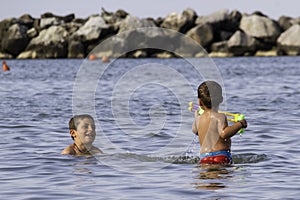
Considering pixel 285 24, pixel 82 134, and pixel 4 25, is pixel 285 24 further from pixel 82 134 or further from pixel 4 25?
pixel 82 134

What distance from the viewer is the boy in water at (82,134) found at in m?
11.9

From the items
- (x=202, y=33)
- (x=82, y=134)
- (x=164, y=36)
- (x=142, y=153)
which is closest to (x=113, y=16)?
(x=164, y=36)

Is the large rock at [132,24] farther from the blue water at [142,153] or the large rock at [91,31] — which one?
the blue water at [142,153]

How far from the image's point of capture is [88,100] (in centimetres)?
2536

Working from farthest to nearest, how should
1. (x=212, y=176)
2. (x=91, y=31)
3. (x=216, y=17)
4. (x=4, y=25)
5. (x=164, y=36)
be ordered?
1. (x=4, y=25)
2. (x=91, y=31)
3. (x=164, y=36)
4. (x=216, y=17)
5. (x=212, y=176)

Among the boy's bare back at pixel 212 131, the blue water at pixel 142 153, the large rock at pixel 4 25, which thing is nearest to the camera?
the blue water at pixel 142 153

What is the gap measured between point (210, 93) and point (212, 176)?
4.16ft

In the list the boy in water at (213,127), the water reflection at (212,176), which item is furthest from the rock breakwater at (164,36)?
the water reflection at (212,176)

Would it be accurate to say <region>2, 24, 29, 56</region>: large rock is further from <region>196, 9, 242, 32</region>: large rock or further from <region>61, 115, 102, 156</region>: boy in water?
<region>61, 115, 102, 156</region>: boy in water

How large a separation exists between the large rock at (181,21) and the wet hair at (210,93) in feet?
268

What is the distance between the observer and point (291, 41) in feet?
285

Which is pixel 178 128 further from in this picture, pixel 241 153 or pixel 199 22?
pixel 199 22

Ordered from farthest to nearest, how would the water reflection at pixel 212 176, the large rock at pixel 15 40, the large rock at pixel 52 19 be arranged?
the large rock at pixel 52 19
the large rock at pixel 15 40
the water reflection at pixel 212 176

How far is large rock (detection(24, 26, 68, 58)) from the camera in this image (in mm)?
94750
